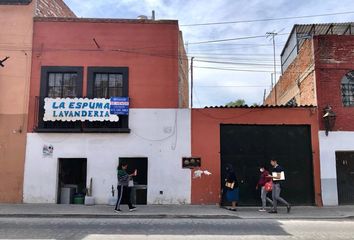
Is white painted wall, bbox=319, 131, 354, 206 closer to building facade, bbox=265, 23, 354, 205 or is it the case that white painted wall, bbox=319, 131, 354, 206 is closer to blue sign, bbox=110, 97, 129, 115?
building facade, bbox=265, 23, 354, 205

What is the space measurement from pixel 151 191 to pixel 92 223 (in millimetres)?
4780

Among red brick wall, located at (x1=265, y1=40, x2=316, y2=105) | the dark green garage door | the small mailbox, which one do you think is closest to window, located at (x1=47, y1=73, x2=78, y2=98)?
the small mailbox

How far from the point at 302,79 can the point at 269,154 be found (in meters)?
4.72

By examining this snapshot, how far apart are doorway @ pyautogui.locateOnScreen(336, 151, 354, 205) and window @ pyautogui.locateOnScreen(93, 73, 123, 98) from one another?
967cm

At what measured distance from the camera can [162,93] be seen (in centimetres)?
1669

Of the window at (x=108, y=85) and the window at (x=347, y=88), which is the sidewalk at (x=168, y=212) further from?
the window at (x=108, y=85)

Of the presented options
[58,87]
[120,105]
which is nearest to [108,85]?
[120,105]

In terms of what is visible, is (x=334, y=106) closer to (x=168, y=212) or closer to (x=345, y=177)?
(x=345, y=177)

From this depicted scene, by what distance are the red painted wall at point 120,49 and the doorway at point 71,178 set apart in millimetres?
3310

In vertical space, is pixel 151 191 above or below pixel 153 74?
below

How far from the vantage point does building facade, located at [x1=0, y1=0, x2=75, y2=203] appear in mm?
16203

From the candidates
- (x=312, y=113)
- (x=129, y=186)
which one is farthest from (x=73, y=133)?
(x=312, y=113)

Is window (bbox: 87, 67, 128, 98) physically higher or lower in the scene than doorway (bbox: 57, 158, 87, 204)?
higher

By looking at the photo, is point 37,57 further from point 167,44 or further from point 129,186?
point 129,186
